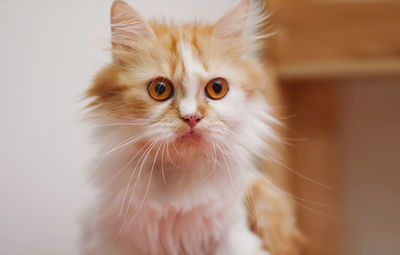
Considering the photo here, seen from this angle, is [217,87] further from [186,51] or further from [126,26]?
[126,26]

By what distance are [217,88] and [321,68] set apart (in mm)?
753

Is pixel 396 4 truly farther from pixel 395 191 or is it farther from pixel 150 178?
pixel 150 178

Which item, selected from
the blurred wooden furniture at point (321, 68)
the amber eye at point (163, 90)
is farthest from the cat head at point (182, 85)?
the blurred wooden furniture at point (321, 68)

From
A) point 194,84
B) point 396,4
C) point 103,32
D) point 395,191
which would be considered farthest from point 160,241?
point 395,191

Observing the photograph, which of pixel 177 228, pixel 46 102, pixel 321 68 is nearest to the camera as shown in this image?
pixel 177 228

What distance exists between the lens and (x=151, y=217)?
0.71 metres

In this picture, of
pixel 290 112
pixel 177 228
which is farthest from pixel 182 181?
pixel 290 112

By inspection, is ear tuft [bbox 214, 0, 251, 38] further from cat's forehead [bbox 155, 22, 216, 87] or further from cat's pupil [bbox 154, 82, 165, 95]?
cat's pupil [bbox 154, 82, 165, 95]

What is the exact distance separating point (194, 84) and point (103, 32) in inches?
9.5

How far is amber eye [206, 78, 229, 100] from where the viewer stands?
66 cm

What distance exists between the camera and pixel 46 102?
2.91ft

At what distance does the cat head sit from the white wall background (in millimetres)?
71

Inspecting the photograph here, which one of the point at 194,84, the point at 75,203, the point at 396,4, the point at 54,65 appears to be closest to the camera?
the point at 194,84

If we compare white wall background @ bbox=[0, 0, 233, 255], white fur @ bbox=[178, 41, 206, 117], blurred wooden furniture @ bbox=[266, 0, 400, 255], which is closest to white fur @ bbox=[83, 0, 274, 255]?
white fur @ bbox=[178, 41, 206, 117]
